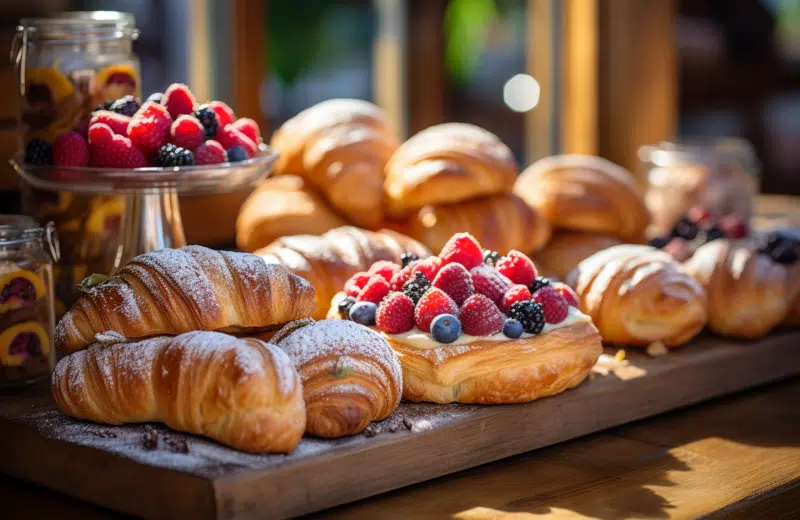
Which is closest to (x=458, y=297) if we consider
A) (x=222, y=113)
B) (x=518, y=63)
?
(x=222, y=113)

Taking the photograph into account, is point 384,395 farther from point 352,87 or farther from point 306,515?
point 352,87

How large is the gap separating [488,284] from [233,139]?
56 cm

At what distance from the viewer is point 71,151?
1.87m

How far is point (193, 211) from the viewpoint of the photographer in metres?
2.85

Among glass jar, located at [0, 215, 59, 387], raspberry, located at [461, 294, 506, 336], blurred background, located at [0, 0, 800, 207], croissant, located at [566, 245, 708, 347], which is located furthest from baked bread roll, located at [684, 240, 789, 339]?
blurred background, located at [0, 0, 800, 207]

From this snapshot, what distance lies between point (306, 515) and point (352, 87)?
3.35 m

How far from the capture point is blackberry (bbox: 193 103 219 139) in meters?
1.98

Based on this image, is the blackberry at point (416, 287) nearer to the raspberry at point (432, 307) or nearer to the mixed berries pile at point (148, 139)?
the raspberry at point (432, 307)

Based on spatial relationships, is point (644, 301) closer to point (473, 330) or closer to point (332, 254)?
point (473, 330)

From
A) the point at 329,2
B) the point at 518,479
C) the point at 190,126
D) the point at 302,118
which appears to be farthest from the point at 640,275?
the point at 329,2

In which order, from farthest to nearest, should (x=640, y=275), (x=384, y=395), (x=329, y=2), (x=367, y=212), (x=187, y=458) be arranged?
1. (x=329, y=2)
2. (x=367, y=212)
3. (x=640, y=275)
4. (x=384, y=395)
5. (x=187, y=458)

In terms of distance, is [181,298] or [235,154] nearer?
[181,298]

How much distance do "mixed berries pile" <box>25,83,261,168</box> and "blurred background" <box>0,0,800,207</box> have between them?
2.24 feet

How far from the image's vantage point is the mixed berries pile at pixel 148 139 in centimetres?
187
